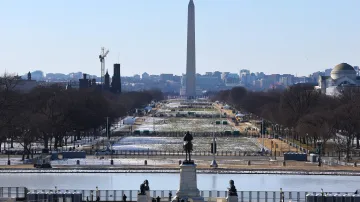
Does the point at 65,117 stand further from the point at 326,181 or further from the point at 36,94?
the point at 326,181

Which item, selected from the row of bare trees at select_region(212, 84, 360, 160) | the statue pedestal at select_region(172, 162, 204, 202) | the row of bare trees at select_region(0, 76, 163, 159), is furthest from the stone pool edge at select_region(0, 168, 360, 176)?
the statue pedestal at select_region(172, 162, 204, 202)

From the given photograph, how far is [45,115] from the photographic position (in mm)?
93500

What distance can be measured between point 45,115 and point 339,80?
4081 inches

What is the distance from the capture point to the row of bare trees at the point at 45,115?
3238 inches

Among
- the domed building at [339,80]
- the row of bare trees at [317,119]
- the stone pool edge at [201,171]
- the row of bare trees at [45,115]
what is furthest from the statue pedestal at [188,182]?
the domed building at [339,80]

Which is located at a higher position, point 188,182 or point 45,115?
point 45,115

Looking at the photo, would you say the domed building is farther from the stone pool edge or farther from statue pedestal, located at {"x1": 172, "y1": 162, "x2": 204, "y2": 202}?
statue pedestal, located at {"x1": 172, "y1": 162, "x2": 204, "y2": 202}

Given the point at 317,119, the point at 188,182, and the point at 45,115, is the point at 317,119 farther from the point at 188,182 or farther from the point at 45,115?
the point at 188,182

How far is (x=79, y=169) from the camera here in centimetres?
6456

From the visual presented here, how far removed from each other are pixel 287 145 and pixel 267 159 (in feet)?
59.6

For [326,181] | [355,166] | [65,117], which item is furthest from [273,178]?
[65,117]

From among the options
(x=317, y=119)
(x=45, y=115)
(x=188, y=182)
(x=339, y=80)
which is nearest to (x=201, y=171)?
(x=188, y=182)

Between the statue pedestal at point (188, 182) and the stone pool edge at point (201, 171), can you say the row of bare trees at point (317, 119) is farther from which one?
the statue pedestal at point (188, 182)

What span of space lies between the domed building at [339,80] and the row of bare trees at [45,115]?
67.8 m
